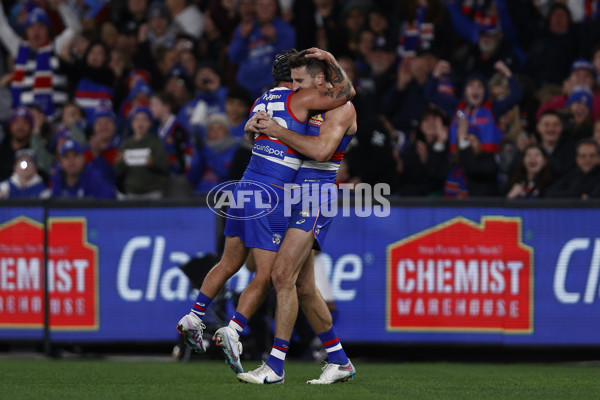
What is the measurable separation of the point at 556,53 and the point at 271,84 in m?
3.88

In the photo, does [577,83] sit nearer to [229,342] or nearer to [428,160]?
[428,160]

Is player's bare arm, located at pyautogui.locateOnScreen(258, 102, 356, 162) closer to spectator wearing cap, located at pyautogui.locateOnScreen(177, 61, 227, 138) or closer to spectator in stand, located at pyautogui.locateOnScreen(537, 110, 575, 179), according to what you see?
spectator in stand, located at pyautogui.locateOnScreen(537, 110, 575, 179)

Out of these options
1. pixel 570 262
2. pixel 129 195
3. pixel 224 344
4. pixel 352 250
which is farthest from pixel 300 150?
pixel 129 195

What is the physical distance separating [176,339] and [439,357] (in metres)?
2.86

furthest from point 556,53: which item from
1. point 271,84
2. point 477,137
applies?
point 271,84

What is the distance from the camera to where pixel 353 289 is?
11039 mm

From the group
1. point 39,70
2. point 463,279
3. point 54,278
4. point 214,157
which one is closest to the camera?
point 463,279

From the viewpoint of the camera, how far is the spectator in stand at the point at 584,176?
11164mm

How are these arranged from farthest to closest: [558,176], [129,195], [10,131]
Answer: [10,131] < [129,195] < [558,176]

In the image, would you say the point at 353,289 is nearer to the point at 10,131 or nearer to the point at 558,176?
the point at 558,176

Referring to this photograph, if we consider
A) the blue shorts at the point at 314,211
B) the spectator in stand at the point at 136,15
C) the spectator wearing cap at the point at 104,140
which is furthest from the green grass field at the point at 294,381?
the spectator in stand at the point at 136,15

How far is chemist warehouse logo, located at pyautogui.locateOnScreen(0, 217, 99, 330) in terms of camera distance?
11.2m

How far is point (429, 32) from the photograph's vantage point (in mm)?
14594

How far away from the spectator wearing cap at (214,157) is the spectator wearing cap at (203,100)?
0.84m
